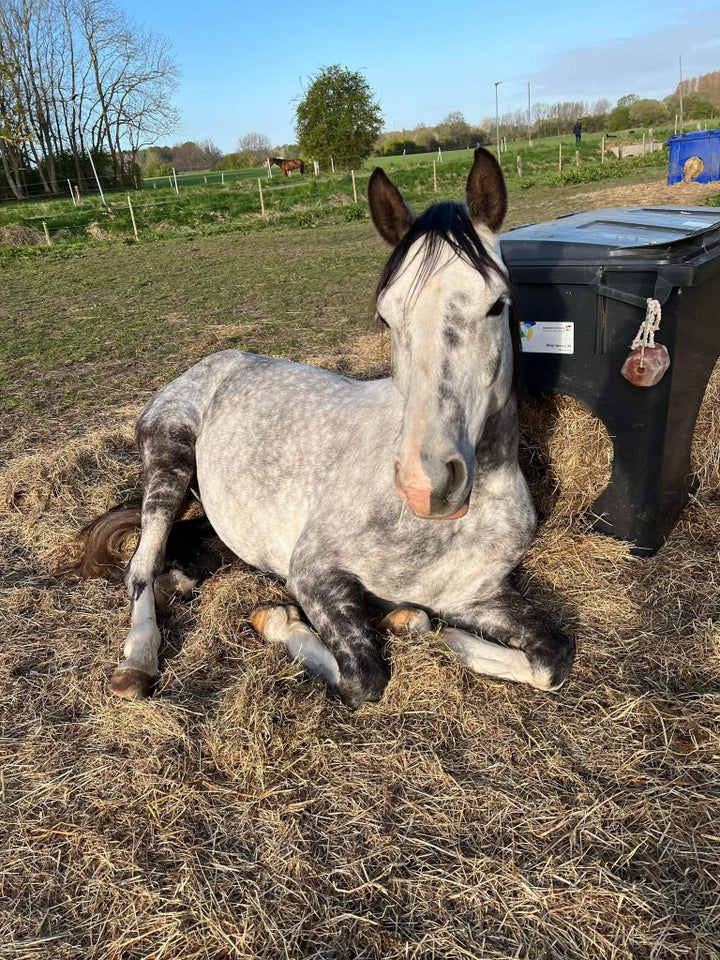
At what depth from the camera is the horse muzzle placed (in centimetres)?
196

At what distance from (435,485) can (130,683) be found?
5.17 feet

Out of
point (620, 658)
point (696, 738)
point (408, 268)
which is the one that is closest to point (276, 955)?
point (696, 738)

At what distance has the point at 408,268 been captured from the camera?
7.09 feet

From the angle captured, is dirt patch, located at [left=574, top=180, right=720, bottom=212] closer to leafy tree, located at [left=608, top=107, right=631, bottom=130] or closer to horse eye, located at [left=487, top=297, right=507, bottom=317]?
horse eye, located at [left=487, top=297, right=507, bottom=317]

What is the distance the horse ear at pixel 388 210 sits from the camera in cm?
228

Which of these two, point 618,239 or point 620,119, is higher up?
point 620,119

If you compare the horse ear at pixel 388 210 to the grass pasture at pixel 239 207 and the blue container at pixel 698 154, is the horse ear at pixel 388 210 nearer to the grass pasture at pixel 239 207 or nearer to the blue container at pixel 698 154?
the grass pasture at pixel 239 207

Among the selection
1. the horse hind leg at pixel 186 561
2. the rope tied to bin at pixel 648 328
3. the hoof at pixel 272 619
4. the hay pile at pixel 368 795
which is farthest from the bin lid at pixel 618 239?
the horse hind leg at pixel 186 561

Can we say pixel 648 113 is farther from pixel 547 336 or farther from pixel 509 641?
pixel 509 641

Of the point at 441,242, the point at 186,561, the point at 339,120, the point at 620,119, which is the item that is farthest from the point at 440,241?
the point at 620,119

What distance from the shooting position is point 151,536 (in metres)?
3.50

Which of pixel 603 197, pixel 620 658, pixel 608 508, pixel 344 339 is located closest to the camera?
pixel 620 658

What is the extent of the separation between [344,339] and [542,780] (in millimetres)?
6961

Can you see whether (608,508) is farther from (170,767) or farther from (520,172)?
(520,172)
